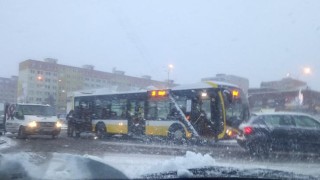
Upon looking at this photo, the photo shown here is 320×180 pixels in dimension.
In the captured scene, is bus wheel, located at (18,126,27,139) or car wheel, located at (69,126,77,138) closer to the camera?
bus wheel, located at (18,126,27,139)

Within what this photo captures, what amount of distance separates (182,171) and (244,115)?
15.9 meters

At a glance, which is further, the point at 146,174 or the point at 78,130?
the point at 78,130

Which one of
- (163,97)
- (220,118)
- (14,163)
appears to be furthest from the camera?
(163,97)

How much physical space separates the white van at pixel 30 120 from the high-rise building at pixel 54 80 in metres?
0.61

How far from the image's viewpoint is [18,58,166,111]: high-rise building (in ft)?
54.4

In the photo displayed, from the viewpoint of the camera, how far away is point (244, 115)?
18.7m

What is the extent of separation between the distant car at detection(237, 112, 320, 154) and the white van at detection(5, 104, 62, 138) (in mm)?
11662

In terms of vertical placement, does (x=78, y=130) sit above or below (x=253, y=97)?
below

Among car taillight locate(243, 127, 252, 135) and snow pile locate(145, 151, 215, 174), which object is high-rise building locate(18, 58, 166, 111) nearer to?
car taillight locate(243, 127, 252, 135)

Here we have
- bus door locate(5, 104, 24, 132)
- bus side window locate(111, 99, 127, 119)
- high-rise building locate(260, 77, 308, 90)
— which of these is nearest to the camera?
bus door locate(5, 104, 24, 132)

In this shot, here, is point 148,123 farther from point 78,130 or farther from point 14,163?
point 14,163

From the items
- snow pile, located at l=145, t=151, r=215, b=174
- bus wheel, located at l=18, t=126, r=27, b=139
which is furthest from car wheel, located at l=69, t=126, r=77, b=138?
snow pile, located at l=145, t=151, r=215, b=174

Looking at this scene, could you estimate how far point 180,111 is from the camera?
19266mm

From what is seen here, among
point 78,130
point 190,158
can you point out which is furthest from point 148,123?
point 190,158
